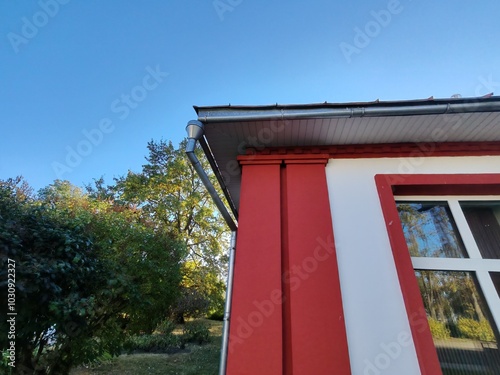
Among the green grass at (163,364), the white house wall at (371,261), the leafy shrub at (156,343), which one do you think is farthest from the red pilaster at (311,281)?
the leafy shrub at (156,343)

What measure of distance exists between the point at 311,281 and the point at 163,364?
22.7 ft

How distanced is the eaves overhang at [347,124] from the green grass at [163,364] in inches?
250

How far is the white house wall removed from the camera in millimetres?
1700

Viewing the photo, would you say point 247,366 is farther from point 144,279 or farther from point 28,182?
point 28,182

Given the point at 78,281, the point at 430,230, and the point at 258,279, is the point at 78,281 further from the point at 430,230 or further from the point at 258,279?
the point at 430,230

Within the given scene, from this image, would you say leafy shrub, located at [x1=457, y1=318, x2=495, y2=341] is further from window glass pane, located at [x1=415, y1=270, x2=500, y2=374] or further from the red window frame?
the red window frame

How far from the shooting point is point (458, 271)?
214 cm

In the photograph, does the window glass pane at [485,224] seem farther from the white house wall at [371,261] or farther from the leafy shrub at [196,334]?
the leafy shrub at [196,334]

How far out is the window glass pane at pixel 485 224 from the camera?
7.37 ft

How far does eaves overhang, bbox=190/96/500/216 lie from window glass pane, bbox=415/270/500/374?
1.49m

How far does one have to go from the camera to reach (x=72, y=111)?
7289 millimetres

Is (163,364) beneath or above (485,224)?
beneath

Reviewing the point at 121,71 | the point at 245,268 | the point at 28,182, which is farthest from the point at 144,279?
the point at 28,182

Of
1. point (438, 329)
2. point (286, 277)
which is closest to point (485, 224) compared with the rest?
point (438, 329)
